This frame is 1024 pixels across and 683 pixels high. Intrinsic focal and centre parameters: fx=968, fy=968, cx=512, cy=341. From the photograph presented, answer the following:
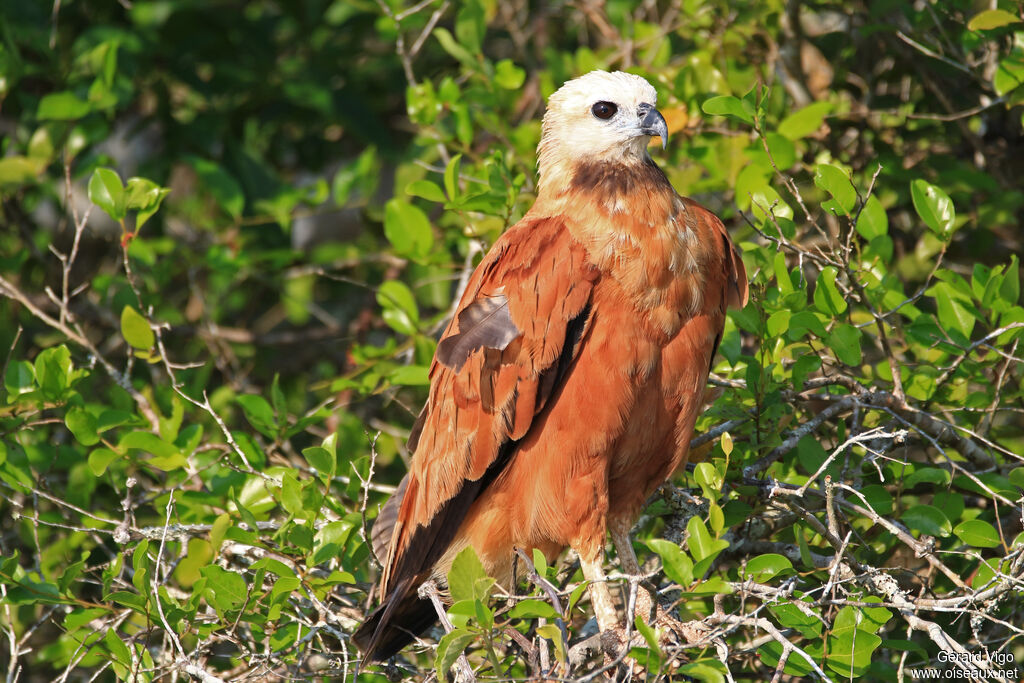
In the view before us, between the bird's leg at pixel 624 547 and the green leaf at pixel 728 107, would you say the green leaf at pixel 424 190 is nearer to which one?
the green leaf at pixel 728 107

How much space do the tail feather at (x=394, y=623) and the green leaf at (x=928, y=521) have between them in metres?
1.52

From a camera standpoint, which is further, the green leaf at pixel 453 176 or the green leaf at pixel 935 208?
the green leaf at pixel 453 176

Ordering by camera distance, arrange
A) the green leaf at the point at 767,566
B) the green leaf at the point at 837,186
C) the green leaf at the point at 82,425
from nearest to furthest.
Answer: the green leaf at the point at 767,566, the green leaf at the point at 837,186, the green leaf at the point at 82,425

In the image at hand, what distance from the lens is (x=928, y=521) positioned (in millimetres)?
2764

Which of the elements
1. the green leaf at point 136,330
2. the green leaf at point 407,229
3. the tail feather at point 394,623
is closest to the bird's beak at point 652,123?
the green leaf at point 407,229

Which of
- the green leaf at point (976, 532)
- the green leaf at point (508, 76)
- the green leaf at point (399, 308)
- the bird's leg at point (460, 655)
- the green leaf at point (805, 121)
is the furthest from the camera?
the green leaf at point (508, 76)

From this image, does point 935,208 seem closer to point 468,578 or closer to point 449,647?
point 468,578

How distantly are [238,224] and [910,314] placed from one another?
3.05 metres

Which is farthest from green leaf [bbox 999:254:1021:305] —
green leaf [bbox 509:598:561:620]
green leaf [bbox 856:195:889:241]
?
green leaf [bbox 509:598:561:620]

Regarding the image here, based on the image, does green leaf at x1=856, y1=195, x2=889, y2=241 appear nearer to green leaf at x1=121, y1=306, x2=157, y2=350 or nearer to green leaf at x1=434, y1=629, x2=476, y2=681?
green leaf at x1=434, y1=629, x2=476, y2=681

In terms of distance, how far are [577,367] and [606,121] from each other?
0.87m

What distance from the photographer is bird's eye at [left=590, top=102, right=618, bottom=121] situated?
3.23m

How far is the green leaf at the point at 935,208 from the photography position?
297 centimetres

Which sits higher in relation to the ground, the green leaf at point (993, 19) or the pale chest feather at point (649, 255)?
the green leaf at point (993, 19)
